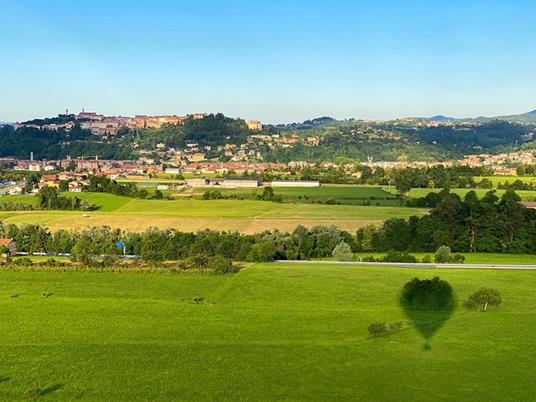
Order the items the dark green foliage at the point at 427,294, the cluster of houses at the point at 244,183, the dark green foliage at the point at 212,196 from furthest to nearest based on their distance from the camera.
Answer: the cluster of houses at the point at 244,183, the dark green foliage at the point at 212,196, the dark green foliage at the point at 427,294

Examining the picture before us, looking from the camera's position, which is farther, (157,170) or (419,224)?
(157,170)

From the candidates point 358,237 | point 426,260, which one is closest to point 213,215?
point 358,237

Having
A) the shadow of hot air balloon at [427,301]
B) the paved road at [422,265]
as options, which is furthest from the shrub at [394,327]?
the paved road at [422,265]

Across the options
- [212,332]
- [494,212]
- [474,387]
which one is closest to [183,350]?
[212,332]

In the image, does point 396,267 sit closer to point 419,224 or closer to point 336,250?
point 336,250

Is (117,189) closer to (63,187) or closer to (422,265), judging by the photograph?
(63,187)

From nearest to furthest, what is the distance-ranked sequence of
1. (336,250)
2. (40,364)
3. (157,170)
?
(40,364), (336,250), (157,170)

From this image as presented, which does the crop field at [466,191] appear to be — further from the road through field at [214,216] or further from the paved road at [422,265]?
the paved road at [422,265]
